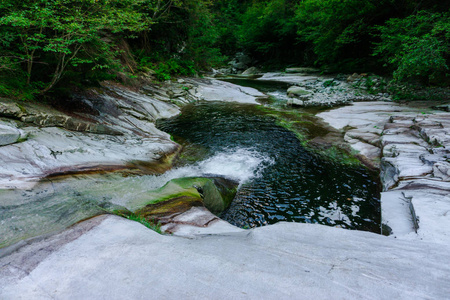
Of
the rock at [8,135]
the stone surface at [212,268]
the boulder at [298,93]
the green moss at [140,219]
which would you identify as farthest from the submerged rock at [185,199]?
the boulder at [298,93]

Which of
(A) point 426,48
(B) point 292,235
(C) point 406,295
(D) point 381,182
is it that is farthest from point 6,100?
(A) point 426,48

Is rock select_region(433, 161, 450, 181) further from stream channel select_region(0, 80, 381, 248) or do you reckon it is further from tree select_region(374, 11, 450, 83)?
tree select_region(374, 11, 450, 83)

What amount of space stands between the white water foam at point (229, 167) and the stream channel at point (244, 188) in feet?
0.10

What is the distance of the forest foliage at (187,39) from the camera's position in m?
5.84

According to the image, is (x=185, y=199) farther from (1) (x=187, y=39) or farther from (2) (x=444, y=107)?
(1) (x=187, y=39)

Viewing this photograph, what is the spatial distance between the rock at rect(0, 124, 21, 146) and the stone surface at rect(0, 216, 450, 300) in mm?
3183

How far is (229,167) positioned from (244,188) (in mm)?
1218

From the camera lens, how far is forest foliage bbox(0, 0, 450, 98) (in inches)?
230

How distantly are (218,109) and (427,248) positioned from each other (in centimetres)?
1262

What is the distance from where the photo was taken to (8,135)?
15.6 feet

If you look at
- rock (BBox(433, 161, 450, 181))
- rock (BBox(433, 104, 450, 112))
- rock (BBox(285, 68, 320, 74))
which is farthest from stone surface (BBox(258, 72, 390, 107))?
rock (BBox(433, 161, 450, 181))

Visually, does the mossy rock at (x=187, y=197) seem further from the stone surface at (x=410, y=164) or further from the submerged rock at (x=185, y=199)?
the stone surface at (x=410, y=164)

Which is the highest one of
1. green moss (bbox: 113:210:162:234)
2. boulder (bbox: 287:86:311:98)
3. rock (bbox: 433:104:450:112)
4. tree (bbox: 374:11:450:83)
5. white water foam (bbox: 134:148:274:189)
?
tree (bbox: 374:11:450:83)

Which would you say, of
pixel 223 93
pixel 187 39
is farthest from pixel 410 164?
pixel 187 39
